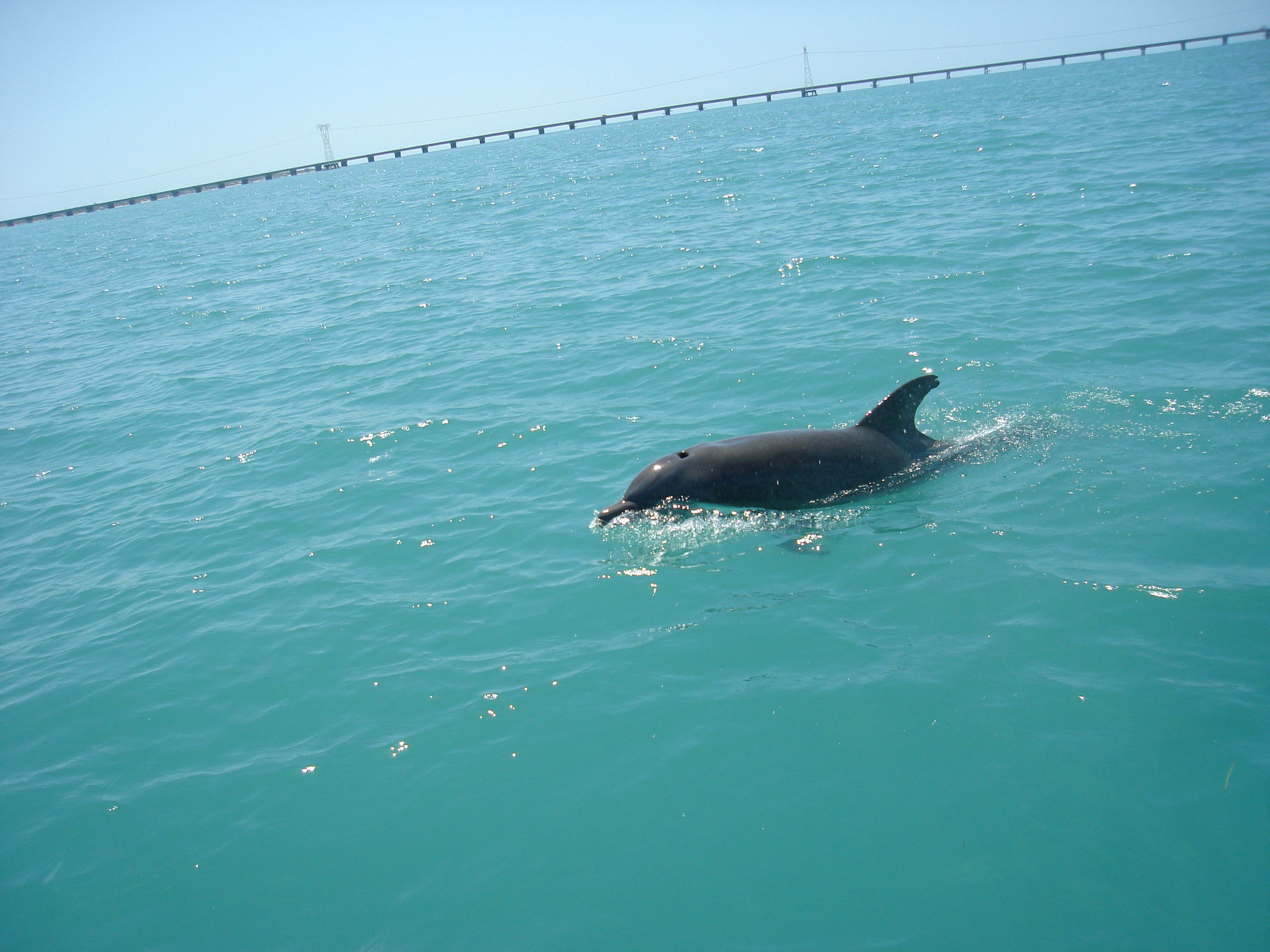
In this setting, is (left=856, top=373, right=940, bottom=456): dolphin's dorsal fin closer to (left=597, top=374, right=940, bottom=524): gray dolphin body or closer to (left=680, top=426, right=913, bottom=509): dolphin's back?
(left=597, top=374, right=940, bottom=524): gray dolphin body

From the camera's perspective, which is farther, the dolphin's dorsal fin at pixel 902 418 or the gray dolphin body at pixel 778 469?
the dolphin's dorsal fin at pixel 902 418

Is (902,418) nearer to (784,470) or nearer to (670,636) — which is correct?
(784,470)

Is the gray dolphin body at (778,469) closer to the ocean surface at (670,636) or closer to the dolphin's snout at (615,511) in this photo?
the dolphin's snout at (615,511)

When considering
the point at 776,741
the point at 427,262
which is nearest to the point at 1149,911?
the point at 776,741

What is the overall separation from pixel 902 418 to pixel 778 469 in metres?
1.84

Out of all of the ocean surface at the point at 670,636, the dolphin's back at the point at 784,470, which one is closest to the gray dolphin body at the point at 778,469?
the dolphin's back at the point at 784,470

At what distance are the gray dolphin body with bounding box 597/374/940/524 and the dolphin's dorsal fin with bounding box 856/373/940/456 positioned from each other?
13 mm

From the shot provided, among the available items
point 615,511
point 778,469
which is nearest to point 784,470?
point 778,469

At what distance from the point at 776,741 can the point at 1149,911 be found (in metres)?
2.60

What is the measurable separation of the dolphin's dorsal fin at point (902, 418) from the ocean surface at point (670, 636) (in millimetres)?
506

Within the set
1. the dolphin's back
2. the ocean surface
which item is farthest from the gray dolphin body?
the ocean surface

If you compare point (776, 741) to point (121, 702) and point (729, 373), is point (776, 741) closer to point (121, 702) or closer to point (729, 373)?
point (121, 702)

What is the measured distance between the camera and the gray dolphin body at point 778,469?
10.1 metres

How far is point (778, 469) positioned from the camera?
10.1 meters
